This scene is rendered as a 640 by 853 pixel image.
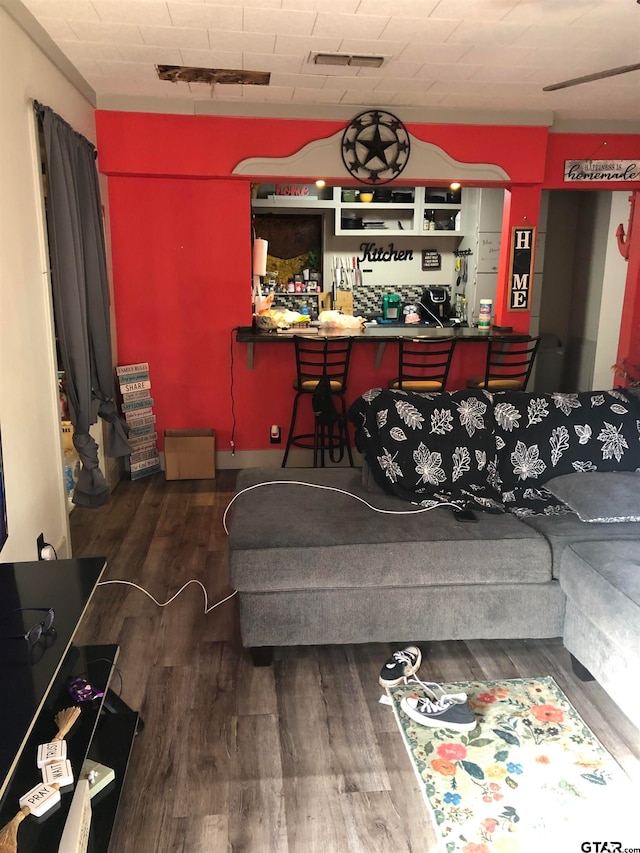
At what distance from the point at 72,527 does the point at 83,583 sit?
6.88 ft

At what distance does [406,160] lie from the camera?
15.3ft

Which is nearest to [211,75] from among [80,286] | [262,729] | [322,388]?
[80,286]

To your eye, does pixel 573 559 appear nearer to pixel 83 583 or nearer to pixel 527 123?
pixel 83 583

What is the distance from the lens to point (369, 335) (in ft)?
15.5

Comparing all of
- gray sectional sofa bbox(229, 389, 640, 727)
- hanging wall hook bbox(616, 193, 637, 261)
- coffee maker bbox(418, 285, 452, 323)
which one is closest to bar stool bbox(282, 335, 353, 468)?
gray sectional sofa bbox(229, 389, 640, 727)

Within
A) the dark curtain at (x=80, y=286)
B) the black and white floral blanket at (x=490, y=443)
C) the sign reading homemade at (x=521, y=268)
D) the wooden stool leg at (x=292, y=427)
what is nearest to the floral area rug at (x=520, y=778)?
the black and white floral blanket at (x=490, y=443)

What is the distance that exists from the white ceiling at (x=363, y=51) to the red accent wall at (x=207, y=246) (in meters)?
0.15

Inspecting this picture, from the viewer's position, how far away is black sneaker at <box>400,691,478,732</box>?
2.19 m

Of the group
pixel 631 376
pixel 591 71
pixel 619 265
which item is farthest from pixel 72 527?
pixel 619 265

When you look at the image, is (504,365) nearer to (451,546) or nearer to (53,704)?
(451,546)

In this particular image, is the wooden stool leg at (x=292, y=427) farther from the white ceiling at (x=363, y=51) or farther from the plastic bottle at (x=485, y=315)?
the white ceiling at (x=363, y=51)

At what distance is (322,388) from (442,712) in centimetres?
266

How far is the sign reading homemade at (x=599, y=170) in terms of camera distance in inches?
195

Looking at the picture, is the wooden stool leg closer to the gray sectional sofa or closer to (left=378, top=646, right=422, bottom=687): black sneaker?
the gray sectional sofa
